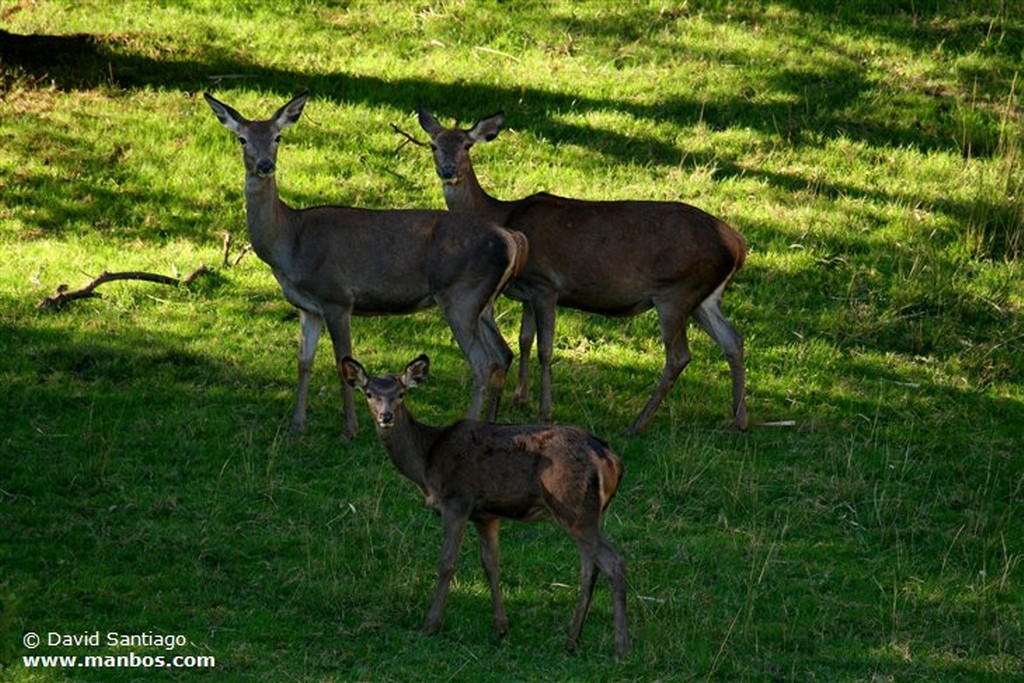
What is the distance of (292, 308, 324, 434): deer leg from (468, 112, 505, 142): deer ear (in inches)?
74.7

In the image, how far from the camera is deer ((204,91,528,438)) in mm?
13070

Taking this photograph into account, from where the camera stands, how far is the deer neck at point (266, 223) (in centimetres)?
1330

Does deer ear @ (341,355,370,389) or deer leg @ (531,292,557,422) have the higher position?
deer ear @ (341,355,370,389)

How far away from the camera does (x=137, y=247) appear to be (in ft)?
52.4

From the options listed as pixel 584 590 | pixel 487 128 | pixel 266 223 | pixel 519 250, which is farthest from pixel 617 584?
pixel 487 128

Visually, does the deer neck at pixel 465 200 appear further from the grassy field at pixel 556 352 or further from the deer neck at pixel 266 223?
the deer neck at pixel 266 223

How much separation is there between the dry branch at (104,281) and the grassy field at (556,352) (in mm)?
99

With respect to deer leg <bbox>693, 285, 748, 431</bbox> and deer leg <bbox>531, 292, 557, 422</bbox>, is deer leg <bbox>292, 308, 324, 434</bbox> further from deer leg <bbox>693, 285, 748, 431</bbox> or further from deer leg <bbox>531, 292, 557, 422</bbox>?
deer leg <bbox>693, 285, 748, 431</bbox>

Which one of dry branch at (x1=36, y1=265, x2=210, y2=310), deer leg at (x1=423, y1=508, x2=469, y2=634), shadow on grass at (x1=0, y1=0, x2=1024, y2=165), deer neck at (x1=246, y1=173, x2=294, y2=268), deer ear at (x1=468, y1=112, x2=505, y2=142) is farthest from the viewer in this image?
shadow on grass at (x1=0, y1=0, x2=1024, y2=165)

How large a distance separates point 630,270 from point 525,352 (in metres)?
1.02

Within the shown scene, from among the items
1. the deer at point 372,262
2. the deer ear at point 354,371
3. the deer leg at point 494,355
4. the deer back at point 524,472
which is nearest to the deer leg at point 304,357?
the deer at point 372,262

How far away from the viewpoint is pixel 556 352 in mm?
14766

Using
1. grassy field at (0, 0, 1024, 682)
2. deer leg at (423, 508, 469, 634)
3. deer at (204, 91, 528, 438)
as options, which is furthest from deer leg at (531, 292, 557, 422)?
deer leg at (423, 508, 469, 634)

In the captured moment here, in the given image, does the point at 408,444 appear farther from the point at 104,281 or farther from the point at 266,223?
the point at 104,281
